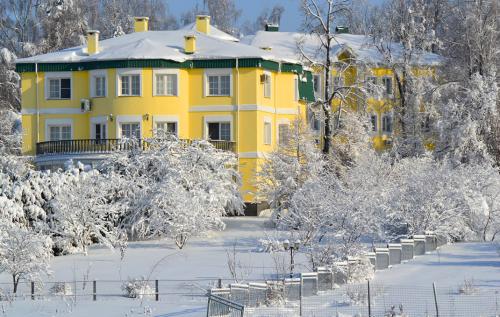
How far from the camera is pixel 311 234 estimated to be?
34.4 m

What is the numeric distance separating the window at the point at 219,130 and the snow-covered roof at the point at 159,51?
319cm

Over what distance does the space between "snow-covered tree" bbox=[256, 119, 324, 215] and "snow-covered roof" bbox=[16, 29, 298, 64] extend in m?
5.40

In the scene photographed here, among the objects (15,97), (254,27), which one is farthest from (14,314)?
(254,27)

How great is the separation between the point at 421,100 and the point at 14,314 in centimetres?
3492

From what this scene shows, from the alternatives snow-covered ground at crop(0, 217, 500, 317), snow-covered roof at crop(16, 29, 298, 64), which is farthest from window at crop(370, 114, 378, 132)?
snow-covered ground at crop(0, 217, 500, 317)

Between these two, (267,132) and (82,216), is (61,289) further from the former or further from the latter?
(267,132)

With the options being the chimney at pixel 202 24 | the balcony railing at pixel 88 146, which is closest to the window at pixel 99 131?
the balcony railing at pixel 88 146

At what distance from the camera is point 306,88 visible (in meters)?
57.5

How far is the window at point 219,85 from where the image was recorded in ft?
170

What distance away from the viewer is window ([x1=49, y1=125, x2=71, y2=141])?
176 feet

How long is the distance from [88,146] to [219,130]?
655 centimetres

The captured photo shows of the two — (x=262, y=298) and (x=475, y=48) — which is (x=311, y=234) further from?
(x=475, y=48)

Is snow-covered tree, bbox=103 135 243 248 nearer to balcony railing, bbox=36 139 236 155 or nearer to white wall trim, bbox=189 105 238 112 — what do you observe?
balcony railing, bbox=36 139 236 155

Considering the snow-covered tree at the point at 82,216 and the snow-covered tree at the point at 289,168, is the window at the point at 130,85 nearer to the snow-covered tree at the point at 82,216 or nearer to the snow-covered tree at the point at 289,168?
the snow-covered tree at the point at 289,168
